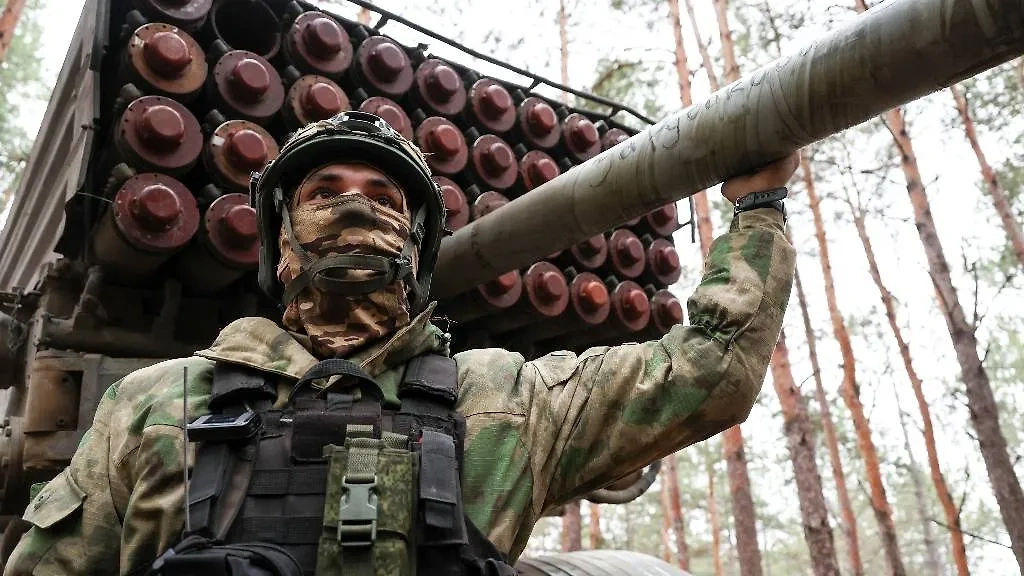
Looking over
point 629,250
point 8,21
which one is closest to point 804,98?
point 629,250

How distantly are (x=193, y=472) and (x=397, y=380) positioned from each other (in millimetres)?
482

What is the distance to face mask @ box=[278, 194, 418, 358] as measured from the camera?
2016 millimetres

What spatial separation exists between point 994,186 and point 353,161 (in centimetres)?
1220

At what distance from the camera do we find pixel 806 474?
32.1 ft

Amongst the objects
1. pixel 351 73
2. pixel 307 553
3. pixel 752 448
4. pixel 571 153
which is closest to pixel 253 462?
pixel 307 553

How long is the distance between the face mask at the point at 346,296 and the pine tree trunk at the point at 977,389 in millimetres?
7000

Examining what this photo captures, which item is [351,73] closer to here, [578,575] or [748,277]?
[578,575]

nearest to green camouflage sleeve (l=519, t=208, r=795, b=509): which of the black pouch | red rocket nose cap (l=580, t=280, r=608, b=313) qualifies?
the black pouch

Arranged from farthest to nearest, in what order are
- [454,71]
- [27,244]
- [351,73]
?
[27,244]
[454,71]
[351,73]

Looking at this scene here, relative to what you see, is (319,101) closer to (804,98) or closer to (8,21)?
(804,98)

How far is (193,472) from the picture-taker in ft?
5.40

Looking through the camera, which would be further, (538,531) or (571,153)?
(538,531)

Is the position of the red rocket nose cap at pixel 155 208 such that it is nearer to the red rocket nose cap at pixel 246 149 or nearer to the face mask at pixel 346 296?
the red rocket nose cap at pixel 246 149

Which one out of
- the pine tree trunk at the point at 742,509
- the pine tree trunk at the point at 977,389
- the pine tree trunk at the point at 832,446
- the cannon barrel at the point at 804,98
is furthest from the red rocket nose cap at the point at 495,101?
the pine tree trunk at the point at 832,446
